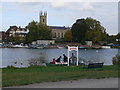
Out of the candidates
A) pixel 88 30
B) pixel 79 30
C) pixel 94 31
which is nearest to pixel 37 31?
pixel 79 30

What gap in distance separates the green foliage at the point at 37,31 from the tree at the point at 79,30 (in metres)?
13.8

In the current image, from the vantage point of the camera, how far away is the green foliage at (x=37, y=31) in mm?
134375

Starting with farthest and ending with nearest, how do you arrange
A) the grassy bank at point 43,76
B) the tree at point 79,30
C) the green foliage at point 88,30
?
1. the tree at point 79,30
2. the green foliage at point 88,30
3. the grassy bank at point 43,76

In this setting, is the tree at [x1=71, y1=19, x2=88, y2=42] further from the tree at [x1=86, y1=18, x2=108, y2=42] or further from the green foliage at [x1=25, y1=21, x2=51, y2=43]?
the green foliage at [x1=25, y1=21, x2=51, y2=43]

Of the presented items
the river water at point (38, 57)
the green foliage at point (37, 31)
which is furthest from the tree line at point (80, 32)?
the river water at point (38, 57)

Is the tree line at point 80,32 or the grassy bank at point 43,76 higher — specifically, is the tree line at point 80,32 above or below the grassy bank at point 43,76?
above

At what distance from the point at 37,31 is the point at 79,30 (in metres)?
21.2

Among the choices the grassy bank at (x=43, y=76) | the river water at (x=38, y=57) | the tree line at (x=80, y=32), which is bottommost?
the river water at (x=38, y=57)

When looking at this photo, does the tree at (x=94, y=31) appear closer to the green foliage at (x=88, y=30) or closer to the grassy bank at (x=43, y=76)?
the green foliage at (x=88, y=30)

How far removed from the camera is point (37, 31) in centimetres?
13388

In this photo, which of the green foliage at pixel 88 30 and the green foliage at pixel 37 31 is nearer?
the green foliage at pixel 88 30

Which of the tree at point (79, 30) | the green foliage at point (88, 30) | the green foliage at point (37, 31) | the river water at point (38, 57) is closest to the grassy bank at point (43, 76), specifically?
the river water at point (38, 57)

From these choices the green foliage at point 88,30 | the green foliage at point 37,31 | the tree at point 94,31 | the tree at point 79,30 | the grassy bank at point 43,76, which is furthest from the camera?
the green foliage at point 37,31

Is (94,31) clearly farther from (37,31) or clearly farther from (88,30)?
(37,31)
